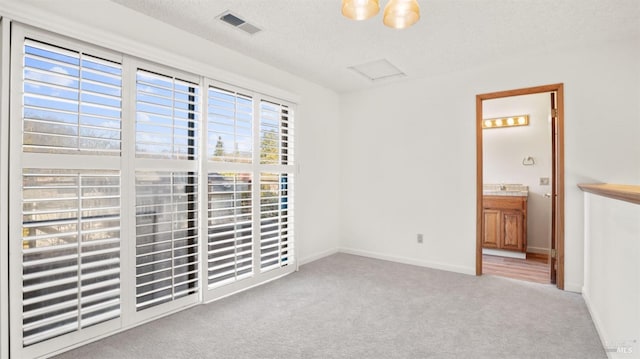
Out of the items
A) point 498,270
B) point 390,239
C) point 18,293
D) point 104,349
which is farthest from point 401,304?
point 18,293

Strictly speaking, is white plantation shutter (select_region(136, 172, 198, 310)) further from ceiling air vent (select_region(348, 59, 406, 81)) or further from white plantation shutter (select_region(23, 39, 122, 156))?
ceiling air vent (select_region(348, 59, 406, 81))

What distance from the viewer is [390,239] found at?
14.2ft

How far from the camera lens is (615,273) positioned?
1.86 metres

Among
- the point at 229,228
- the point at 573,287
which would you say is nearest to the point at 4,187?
the point at 229,228

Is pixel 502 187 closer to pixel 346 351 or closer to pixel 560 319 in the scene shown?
pixel 560 319

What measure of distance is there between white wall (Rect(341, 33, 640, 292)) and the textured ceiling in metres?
0.26

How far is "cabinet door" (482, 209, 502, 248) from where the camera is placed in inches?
183

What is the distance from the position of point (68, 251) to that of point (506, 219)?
5049 millimetres

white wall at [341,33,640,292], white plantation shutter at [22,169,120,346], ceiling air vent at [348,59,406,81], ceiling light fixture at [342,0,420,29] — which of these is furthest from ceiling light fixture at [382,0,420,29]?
white wall at [341,33,640,292]

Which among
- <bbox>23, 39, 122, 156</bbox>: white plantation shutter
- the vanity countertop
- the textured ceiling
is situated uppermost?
the textured ceiling

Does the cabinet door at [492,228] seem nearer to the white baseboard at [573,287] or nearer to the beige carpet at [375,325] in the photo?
the beige carpet at [375,325]

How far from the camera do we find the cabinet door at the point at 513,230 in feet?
14.7

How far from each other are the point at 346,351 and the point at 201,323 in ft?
3.77

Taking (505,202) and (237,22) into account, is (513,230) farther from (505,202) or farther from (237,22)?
(237,22)
